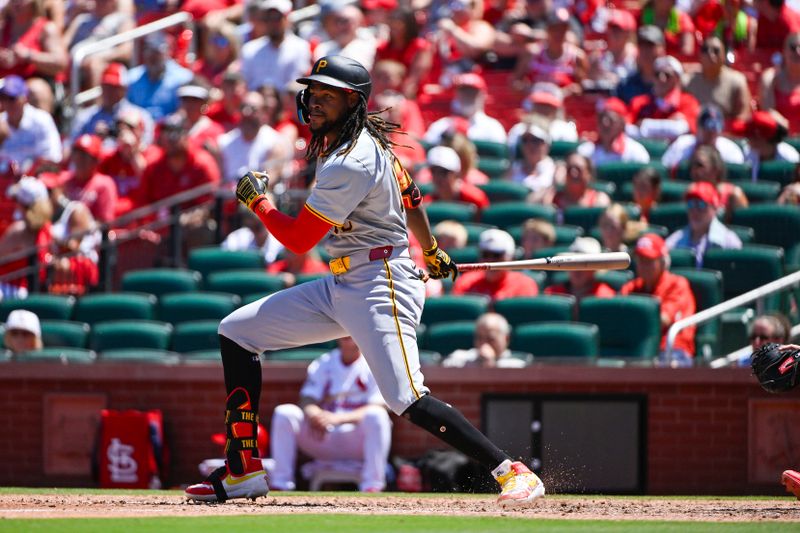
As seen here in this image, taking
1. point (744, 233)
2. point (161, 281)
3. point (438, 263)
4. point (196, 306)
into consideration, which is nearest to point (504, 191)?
point (744, 233)

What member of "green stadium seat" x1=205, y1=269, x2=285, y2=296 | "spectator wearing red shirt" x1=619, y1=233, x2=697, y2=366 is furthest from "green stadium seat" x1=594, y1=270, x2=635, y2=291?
"green stadium seat" x1=205, y1=269, x2=285, y2=296

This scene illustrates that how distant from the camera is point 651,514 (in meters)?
5.88

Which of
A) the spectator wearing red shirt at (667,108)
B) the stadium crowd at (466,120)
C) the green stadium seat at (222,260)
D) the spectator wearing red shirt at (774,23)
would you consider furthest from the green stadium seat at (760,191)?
the green stadium seat at (222,260)

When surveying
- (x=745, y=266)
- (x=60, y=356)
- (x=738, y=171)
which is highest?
(x=738, y=171)

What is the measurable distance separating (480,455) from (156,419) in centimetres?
394

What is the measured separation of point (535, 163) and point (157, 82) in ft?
14.0

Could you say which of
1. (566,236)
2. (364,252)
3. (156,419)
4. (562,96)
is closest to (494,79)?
(562,96)

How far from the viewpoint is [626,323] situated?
927cm

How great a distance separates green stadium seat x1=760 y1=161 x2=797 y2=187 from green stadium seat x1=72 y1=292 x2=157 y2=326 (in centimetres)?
454

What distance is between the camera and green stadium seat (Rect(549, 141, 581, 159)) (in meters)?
11.8

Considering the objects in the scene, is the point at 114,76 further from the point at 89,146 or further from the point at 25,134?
the point at 89,146

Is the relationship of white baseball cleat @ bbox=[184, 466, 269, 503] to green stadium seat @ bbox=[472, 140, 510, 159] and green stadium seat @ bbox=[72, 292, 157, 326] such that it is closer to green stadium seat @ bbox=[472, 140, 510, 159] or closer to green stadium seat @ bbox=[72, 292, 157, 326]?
green stadium seat @ bbox=[72, 292, 157, 326]

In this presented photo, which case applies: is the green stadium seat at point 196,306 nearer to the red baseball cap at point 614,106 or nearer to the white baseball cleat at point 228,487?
the red baseball cap at point 614,106

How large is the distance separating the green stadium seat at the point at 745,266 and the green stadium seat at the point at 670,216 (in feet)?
1.90
